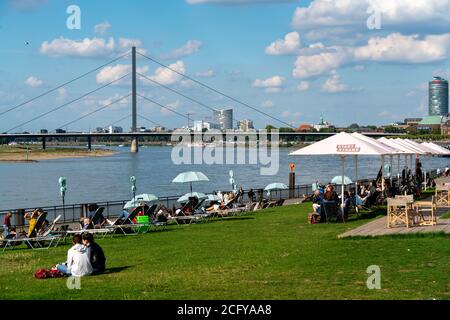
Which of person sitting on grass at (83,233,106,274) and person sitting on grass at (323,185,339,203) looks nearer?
person sitting on grass at (83,233,106,274)

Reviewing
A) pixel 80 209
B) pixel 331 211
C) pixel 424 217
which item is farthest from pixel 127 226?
pixel 80 209

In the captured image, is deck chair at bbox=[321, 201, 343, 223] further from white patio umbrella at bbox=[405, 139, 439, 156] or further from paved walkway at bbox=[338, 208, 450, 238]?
white patio umbrella at bbox=[405, 139, 439, 156]

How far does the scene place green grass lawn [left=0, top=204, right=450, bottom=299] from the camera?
7.32 metres

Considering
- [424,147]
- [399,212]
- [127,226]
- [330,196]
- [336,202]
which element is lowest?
[127,226]

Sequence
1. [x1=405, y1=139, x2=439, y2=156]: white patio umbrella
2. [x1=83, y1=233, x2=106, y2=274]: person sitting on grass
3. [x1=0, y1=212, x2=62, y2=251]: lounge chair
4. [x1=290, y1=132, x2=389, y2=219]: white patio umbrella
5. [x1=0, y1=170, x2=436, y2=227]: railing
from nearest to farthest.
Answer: [x1=83, y1=233, x2=106, y2=274]: person sitting on grass
[x1=0, y1=212, x2=62, y2=251]: lounge chair
[x1=290, y1=132, x2=389, y2=219]: white patio umbrella
[x1=0, y1=170, x2=436, y2=227]: railing
[x1=405, y1=139, x2=439, y2=156]: white patio umbrella

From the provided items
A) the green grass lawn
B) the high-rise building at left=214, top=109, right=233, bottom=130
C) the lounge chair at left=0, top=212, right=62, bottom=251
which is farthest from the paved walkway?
the high-rise building at left=214, top=109, right=233, bottom=130

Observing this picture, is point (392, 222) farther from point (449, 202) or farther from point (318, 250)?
point (449, 202)

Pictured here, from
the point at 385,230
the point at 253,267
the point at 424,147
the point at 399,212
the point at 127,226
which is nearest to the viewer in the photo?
the point at 253,267

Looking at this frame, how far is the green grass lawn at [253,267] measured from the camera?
24.0ft

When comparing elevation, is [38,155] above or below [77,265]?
above

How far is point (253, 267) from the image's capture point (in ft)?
29.8

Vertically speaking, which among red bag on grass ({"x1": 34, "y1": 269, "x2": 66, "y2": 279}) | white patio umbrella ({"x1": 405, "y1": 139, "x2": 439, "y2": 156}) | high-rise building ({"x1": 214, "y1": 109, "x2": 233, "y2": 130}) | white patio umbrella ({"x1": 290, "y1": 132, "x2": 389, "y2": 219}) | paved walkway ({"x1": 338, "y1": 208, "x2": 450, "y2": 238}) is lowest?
red bag on grass ({"x1": 34, "y1": 269, "x2": 66, "y2": 279})

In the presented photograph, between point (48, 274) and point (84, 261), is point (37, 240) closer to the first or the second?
point (48, 274)
